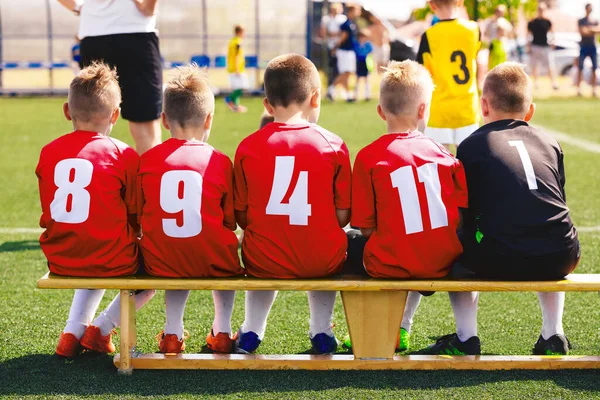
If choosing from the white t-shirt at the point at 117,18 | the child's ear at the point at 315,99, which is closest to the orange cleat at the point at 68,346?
the child's ear at the point at 315,99

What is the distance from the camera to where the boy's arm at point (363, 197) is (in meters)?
3.73

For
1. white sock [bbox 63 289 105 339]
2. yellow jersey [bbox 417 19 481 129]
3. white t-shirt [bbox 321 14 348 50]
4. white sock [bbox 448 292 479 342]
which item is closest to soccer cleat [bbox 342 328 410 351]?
white sock [bbox 448 292 479 342]

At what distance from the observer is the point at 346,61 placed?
20.6 metres

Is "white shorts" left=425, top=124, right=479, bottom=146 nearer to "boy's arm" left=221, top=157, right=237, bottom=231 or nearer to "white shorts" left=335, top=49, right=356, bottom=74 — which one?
"boy's arm" left=221, top=157, right=237, bottom=231

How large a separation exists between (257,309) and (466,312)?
91cm

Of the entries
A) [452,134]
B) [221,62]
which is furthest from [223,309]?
[221,62]

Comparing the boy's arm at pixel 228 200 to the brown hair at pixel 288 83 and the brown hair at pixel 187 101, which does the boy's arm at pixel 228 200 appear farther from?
the brown hair at pixel 288 83

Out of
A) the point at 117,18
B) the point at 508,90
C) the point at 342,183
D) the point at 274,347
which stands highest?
the point at 117,18

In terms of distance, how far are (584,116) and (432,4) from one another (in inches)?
380

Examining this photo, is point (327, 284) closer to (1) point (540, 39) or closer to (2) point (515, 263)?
(2) point (515, 263)

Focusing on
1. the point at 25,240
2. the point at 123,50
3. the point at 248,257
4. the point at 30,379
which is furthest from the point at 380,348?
the point at 25,240

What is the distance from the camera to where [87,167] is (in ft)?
12.3

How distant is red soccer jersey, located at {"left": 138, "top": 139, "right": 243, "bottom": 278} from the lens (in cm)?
372

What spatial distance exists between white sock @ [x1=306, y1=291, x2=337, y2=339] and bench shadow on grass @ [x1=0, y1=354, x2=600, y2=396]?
1.08ft
